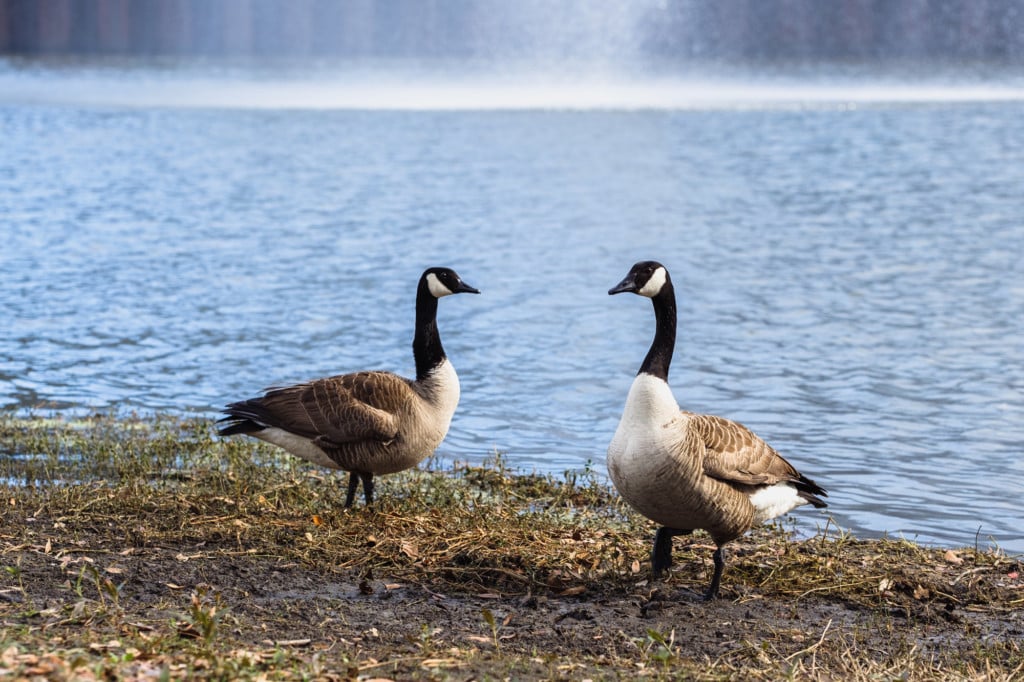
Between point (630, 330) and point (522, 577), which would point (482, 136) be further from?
point (522, 577)

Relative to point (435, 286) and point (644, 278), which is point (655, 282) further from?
point (435, 286)

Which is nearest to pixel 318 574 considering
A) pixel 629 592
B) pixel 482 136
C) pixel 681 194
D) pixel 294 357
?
pixel 629 592

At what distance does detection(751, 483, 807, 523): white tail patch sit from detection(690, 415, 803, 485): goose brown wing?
0.07 meters

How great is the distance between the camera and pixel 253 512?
26.1ft

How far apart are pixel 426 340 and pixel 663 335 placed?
2.05 metres

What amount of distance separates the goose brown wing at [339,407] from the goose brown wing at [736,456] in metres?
2.16

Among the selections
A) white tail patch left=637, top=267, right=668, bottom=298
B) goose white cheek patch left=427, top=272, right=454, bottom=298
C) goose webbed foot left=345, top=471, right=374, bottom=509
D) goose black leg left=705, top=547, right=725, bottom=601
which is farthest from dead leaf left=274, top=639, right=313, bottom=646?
goose white cheek patch left=427, top=272, right=454, bottom=298

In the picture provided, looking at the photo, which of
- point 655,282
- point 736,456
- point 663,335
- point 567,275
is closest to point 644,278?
point 655,282

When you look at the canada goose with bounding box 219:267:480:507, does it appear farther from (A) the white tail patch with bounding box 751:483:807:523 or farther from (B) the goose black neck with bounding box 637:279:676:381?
(A) the white tail patch with bounding box 751:483:807:523

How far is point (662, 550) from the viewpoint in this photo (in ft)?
23.2

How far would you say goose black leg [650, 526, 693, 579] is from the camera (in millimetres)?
7039

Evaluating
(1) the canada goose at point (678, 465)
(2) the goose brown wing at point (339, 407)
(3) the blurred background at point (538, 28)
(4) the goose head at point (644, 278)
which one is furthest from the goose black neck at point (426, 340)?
(3) the blurred background at point (538, 28)

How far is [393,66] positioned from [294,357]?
67.4 meters

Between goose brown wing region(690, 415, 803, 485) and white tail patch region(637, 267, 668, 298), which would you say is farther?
white tail patch region(637, 267, 668, 298)
